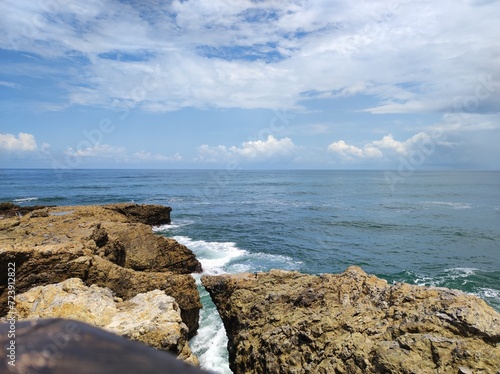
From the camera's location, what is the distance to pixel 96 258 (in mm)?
11430

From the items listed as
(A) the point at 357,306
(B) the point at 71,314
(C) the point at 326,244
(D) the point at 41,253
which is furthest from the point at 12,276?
(C) the point at 326,244

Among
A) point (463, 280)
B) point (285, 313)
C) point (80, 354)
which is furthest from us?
point (463, 280)

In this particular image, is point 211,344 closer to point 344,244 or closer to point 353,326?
point 353,326

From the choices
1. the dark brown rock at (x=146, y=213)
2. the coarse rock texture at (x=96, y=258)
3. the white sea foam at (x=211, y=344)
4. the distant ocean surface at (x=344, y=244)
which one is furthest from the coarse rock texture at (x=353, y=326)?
the dark brown rock at (x=146, y=213)

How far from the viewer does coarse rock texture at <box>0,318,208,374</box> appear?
1.56 m

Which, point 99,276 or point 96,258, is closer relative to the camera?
point 99,276

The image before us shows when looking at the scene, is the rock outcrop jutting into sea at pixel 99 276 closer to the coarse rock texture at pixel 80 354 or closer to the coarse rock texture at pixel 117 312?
the coarse rock texture at pixel 117 312

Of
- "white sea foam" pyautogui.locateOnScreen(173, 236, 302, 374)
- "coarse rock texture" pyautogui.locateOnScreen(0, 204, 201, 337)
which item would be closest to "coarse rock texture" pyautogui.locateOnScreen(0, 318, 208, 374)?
"white sea foam" pyautogui.locateOnScreen(173, 236, 302, 374)

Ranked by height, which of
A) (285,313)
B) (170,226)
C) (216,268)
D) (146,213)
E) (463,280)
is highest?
(285,313)

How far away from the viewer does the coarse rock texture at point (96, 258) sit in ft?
33.9

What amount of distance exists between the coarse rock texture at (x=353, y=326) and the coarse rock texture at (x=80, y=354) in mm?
5437

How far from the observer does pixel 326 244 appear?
3147 cm

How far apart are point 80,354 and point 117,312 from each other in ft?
23.2

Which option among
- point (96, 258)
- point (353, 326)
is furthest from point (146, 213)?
point (353, 326)
